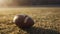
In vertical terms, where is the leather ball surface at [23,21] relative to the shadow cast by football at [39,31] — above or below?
above

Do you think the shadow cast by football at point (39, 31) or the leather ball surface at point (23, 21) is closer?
the shadow cast by football at point (39, 31)

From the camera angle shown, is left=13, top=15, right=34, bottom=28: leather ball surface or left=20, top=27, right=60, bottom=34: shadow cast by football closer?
left=20, top=27, right=60, bottom=34: shadow cast by football

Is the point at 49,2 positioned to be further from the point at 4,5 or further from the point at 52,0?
the point at 4,5

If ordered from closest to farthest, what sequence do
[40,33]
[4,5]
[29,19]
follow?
[40,33]
[29,19]
[4,5]

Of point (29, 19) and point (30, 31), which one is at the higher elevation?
point (29, 19)

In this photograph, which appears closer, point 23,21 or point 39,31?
point 39,31

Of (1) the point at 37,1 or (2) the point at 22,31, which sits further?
(1) the point at 37,1

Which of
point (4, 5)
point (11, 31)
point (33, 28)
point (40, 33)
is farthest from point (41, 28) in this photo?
point (4, 5)

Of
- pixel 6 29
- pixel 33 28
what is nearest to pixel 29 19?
pixel 33 28

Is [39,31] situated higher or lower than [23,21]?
lower

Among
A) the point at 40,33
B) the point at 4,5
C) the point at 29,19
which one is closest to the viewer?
the point at 40,33

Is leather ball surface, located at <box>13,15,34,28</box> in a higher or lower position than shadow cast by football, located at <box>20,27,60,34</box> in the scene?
higher
